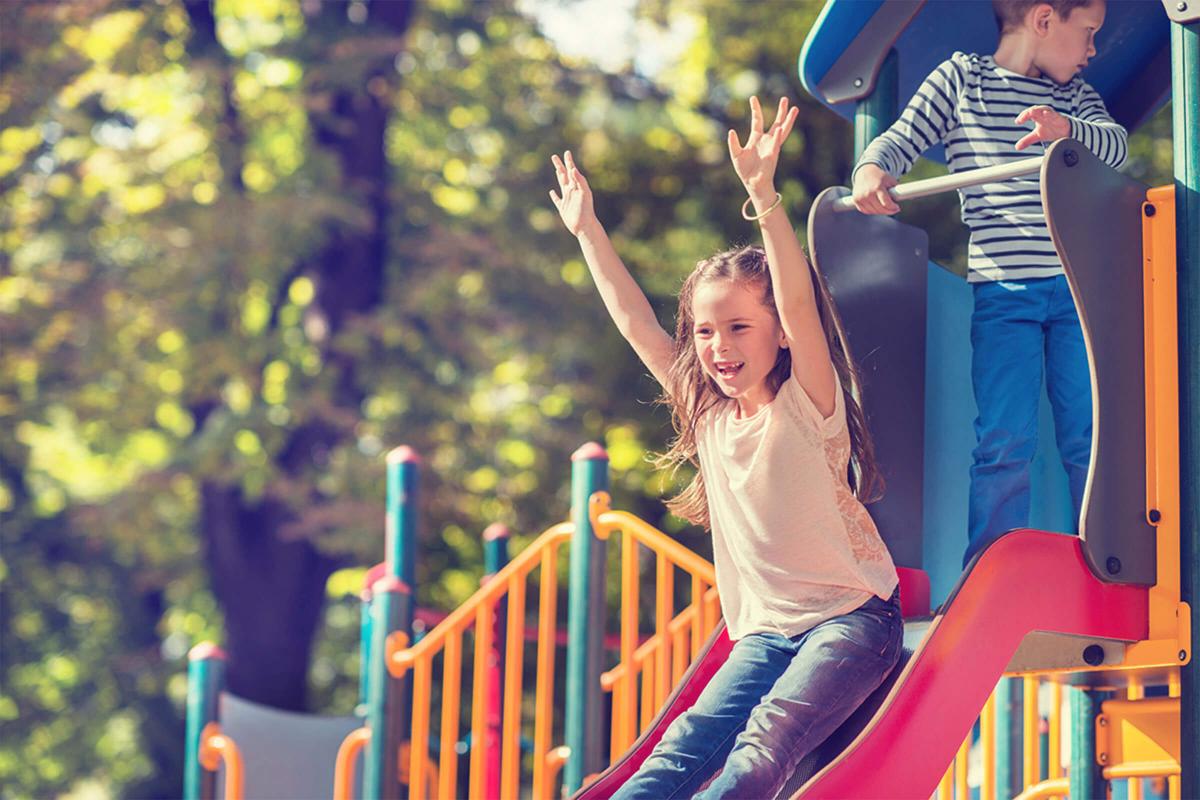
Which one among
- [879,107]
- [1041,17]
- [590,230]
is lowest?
[590,230]

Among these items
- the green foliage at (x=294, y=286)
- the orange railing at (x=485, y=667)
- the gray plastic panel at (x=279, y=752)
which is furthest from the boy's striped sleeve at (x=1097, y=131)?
the green foliage at (x=294, y=286)

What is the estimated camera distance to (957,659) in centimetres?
331

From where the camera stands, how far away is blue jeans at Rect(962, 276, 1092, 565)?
4062 millimetres

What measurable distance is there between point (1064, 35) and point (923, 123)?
1.36 ft

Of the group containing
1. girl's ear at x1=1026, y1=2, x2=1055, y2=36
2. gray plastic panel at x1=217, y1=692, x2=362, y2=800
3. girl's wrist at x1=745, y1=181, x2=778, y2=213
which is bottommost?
gray plastic panel at x1=217, y1=692, x2=362, y2=800

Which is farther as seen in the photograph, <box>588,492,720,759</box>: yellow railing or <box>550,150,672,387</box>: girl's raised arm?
<box>588,492,720,759</box>: yellow railing

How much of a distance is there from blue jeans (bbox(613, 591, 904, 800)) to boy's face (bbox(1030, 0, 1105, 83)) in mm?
1522

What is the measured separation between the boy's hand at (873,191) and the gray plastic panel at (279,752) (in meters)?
5.65

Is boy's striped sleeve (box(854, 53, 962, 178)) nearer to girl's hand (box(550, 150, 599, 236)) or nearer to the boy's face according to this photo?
the boy's face

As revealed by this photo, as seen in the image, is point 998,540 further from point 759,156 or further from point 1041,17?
point 1041,17

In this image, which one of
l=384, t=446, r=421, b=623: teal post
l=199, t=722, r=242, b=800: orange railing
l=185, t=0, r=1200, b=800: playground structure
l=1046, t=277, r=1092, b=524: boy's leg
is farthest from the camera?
l=199, t=722, r=242, b=800: orange railing

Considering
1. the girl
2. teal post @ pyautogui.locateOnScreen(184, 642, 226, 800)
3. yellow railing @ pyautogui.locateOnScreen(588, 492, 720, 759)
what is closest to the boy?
the girl

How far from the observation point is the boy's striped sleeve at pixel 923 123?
3967mm

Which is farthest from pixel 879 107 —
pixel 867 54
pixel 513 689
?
pixel 513 689
